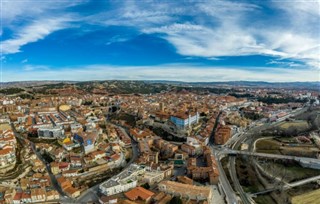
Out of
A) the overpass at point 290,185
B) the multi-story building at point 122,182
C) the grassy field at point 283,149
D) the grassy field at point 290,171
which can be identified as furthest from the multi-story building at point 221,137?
the multi-story building at point 122,182

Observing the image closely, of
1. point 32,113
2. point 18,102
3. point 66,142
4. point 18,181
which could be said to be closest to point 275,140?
point 66,142

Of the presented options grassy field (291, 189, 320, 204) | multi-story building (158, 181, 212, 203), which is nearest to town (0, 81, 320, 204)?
multi-story building (158, 181, 212, 203)

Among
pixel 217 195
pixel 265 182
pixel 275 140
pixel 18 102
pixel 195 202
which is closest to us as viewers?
pixel 195 202

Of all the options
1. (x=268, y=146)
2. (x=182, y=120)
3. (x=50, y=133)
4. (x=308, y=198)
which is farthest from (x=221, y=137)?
(x=50, y=133)

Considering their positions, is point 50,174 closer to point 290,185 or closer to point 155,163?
point 155,163

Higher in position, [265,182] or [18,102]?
[18,102]

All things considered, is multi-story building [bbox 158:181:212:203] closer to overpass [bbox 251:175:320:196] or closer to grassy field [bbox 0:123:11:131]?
overpass [bbox 251:175:320:196]

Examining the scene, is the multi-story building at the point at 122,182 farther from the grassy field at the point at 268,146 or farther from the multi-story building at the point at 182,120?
the grassy field at the point at 268,146

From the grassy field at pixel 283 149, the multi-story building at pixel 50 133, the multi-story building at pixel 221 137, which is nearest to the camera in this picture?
the grassy field at pixel 283 149

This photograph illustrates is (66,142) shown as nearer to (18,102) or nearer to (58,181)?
(58,181)
